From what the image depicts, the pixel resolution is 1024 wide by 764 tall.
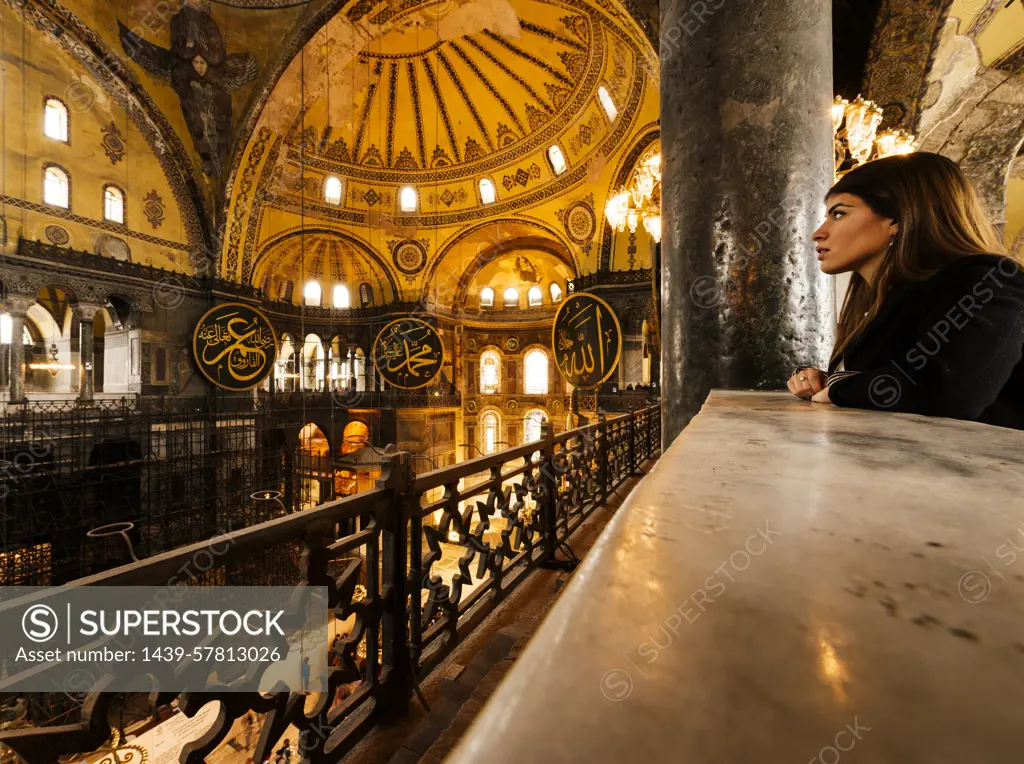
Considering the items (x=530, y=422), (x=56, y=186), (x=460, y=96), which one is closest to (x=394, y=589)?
(x=56, y=186)

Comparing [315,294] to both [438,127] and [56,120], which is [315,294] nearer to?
[438,127]

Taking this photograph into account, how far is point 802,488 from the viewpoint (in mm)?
502

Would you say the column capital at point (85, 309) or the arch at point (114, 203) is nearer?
the column capital at point (85, 309)

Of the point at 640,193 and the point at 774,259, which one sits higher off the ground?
the point at 640,193

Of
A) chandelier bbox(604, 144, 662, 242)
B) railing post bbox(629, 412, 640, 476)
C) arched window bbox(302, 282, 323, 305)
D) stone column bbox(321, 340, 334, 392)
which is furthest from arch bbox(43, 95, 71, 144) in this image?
railing post bbox(629, 412, 640, 476)

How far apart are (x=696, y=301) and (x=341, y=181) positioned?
14665mm

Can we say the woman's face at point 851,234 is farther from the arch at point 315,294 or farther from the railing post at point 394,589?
the arch at point 315,294

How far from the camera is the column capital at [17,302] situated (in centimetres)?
845

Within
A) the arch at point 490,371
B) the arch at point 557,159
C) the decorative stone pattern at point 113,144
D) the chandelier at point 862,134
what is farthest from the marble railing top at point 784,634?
the arch at point 490,371

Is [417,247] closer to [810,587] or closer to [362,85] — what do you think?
[362,85]

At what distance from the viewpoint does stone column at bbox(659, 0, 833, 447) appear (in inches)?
74.1

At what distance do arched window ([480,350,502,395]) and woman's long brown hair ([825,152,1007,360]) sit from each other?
18.4 metres

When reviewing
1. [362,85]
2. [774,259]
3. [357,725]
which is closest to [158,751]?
[357,725]

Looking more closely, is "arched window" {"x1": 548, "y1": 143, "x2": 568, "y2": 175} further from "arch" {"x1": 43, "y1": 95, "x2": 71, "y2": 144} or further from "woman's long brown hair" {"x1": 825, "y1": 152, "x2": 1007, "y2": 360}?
"woman's long brown hair" {"x1": 825, "y1": 152, "x2": 1007, "y2": 360}
